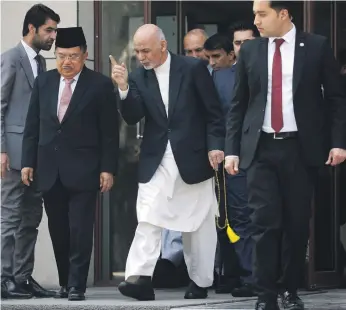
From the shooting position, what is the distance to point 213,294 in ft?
32.1

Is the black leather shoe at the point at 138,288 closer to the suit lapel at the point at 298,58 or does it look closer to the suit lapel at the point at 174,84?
the suit lapel at the point at 174,84

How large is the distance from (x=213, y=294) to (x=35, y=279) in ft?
6.00

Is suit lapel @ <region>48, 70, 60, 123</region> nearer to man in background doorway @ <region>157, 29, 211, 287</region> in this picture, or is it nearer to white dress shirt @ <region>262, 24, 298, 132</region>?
man in background doorway @ <region>157, 29, 211, 287</region>

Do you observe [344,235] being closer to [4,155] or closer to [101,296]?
[101,296]

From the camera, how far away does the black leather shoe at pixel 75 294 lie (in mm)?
9258

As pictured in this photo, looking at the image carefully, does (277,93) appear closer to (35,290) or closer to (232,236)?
(232,236)

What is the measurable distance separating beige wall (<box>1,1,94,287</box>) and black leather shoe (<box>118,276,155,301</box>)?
6.14 feet

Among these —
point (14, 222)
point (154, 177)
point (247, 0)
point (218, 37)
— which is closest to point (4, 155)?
point (14, 222)

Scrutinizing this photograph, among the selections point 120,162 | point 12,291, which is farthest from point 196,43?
point 12,291

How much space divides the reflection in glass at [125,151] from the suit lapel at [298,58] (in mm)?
3093

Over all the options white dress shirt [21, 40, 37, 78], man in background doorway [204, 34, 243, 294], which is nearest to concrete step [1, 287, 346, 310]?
man in background doorway [204, 34, 243, 294]

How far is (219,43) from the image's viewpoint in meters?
9.98

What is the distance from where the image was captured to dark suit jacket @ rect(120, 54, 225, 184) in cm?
912

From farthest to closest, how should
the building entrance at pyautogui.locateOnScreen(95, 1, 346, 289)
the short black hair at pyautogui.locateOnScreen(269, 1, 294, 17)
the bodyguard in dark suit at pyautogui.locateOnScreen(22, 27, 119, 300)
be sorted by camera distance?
1. the building entrance at pyautogui.locateOnScreen(95, 1, 346, 289)
2. the bodyguard in dark suit at pyautogui.locateOnScreen(22, 27, 119, 300)
3. the short black hair at pyautogui.locateOnScreen(269, 1, 294, 17)
